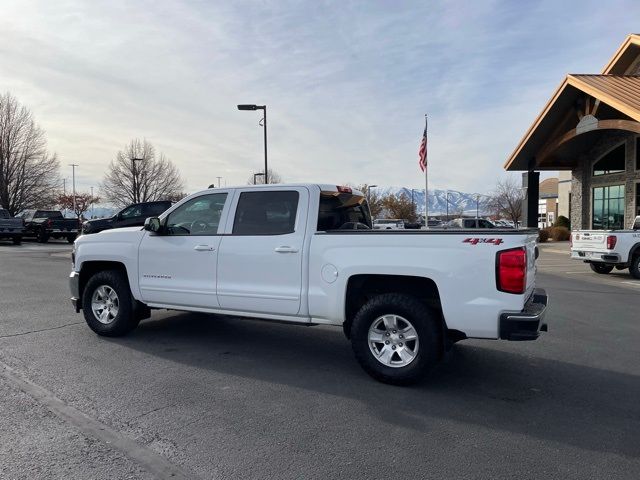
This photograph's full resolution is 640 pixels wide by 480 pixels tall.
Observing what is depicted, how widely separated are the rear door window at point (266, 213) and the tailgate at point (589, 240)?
11.7m

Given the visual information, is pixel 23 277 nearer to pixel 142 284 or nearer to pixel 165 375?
pixel 142 284

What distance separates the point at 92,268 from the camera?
7012mm

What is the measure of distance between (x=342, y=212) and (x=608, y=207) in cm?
2413

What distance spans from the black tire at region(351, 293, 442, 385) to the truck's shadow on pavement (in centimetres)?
15

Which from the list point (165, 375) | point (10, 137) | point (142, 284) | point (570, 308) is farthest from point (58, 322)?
point (10, 137)

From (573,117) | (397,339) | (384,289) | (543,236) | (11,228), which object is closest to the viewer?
(397,339)

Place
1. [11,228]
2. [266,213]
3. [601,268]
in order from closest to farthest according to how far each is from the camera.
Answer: [266,213], [601,268], [11,228]

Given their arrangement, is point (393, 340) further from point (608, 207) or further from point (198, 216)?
point (608, 207)

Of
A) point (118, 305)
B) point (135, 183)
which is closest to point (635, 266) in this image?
point (118, 305)

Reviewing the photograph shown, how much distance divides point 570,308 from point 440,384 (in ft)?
17.9

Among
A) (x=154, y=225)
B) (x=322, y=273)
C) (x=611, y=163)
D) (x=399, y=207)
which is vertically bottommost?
(x=322, y=273)

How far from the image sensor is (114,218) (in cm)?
2133

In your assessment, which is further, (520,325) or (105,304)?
(105,304)

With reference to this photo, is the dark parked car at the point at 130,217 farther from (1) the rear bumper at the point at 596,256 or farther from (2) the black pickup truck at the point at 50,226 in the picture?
(1) the rear bumper at the point at 596,256
